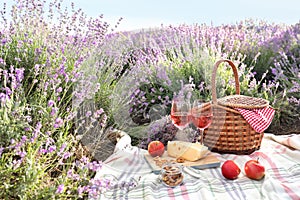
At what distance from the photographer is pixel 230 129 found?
10.6 feet

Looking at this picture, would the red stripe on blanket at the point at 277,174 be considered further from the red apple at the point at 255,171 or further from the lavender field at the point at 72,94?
the lavender field at the point at 72,94

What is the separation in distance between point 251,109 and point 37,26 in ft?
6.32

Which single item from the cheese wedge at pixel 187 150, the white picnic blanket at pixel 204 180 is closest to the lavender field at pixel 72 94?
the white picnic blanket at pixel 204 180

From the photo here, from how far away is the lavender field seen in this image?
1953 millimetres

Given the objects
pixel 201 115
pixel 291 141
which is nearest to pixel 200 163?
pixel 201 115

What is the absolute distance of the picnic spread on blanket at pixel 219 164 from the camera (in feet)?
8.21

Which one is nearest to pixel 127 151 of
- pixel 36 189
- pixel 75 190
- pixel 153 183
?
pixel 153 183

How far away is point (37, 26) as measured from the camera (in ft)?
11.6

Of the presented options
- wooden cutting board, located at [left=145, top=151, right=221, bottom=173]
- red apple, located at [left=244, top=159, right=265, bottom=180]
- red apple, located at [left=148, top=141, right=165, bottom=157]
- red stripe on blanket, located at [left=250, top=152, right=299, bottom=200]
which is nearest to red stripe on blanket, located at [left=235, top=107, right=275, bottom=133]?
red stripe on blanket, located at [left=250, top=152, right=299, bottom=200]

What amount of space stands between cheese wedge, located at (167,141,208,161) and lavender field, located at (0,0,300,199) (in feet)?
1.39

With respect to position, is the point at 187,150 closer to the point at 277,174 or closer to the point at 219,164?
the point at 219,164

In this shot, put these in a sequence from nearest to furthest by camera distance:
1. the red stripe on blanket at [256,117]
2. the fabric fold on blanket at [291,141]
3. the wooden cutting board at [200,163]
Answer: the wooden cutting board at [200,163], the red stripe on blanket at [256,117], the fabric fold on blanket at [291,141]

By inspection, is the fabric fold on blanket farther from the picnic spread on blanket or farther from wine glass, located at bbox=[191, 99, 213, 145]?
wine glass, located at bbox=[191, 99, 213, 145]

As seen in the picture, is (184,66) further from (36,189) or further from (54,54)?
(36,189)
